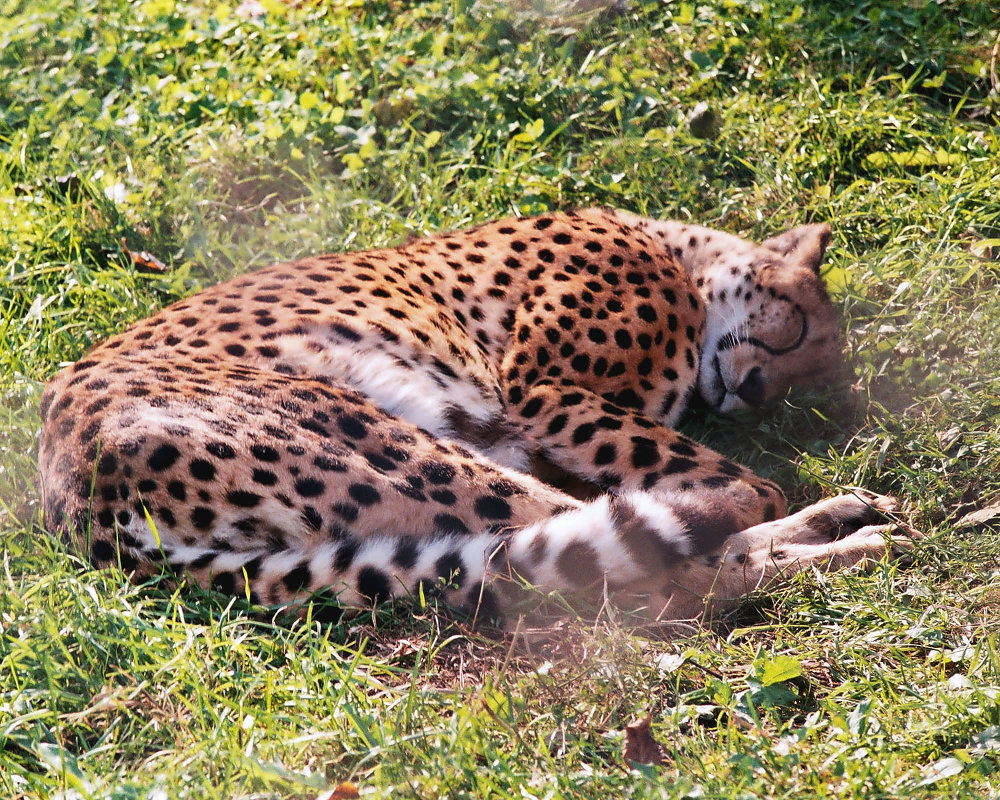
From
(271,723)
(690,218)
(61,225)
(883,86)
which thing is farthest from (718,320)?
(61,225)

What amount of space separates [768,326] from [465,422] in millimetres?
1322

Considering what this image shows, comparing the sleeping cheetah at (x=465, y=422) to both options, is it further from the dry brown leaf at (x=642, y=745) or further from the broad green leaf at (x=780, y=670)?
the dry brown leaf at (x=642, y=745)

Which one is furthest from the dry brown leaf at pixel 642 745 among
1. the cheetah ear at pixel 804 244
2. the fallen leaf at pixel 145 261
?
the fallen leaf at pixel 145 261

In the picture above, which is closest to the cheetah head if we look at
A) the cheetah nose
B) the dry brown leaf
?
Result: the cheetah nose

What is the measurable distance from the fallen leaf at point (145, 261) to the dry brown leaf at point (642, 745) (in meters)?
3.30

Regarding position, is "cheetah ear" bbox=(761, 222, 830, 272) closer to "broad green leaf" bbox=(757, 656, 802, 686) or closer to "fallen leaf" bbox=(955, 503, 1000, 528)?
"fallen leaf" bbox=(955, 503, 1000, 528)

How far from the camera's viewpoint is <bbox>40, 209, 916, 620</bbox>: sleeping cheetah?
9.32 feet

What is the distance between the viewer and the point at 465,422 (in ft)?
12.1

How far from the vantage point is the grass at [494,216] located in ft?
7.71

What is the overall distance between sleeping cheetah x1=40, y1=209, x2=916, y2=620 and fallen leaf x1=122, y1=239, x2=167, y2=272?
1074 millimetres

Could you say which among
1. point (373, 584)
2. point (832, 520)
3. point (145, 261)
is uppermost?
point (145, 261)

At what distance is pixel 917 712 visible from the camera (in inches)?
95.0

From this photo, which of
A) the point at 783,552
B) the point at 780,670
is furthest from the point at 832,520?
the point at 780,670

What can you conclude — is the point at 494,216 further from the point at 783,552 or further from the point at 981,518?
the point at 981,518
